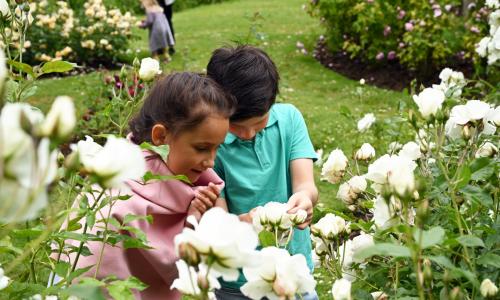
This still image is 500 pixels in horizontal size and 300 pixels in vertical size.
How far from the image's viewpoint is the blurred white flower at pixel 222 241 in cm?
84

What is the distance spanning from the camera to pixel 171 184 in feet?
5.75

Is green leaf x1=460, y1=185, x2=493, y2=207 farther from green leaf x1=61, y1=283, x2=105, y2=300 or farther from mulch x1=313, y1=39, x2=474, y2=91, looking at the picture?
mulch x1=313, y1=39, x2=474, y2=91

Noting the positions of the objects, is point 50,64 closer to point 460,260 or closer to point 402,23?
point 460,260

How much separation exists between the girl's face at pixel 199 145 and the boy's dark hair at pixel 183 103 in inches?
0.7

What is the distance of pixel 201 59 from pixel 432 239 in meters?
7.77

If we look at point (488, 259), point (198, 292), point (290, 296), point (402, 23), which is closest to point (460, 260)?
point (488, 259)

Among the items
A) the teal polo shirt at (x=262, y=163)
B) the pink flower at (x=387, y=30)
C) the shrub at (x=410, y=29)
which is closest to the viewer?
the teal polo shirt at (x=262, y=163)

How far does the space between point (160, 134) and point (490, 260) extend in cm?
86

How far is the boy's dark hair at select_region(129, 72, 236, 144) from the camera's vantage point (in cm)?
172

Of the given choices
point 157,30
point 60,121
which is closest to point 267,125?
point 60,121

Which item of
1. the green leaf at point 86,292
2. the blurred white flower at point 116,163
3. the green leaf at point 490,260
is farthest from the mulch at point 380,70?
the blurred white flower at point 116,163

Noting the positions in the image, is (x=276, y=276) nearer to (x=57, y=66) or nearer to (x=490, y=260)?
(x=490, y=260)

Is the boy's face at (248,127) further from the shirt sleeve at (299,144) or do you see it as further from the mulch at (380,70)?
the mulch at (380,70)

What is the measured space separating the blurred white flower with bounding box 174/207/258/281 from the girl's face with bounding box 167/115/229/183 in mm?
820
